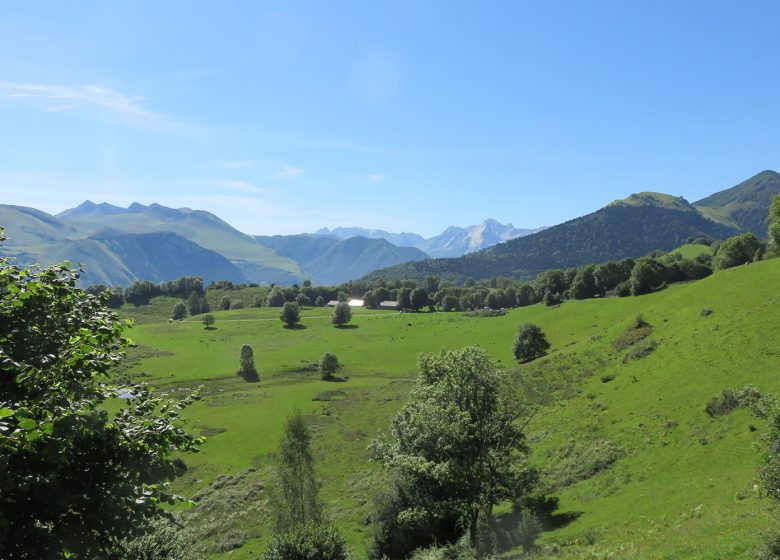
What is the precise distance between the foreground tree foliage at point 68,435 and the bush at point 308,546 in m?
18.4

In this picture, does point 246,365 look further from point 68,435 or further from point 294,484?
point 68,435

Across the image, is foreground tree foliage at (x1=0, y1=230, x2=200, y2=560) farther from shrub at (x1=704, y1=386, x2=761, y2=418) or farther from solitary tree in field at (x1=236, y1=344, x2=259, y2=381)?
solitary tree in field at (x1=236, y1=344, x2=259, y2=381)

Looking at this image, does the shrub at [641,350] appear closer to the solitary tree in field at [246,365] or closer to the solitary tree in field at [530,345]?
the solitary tree in field at [530,345]

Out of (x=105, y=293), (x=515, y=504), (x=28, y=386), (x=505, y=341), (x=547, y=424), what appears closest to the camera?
(x=28, y=386)

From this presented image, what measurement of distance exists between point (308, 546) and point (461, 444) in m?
10.5

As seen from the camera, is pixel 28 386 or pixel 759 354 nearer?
pixel 28 386

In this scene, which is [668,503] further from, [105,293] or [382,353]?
[382,353]

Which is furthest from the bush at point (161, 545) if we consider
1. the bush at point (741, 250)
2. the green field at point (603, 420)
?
the bush at point (741, 250)

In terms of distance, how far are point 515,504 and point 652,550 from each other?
1722cm

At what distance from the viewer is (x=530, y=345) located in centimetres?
9769

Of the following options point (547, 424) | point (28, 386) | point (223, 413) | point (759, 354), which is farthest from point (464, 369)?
point (223, 413)

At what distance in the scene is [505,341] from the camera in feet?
406

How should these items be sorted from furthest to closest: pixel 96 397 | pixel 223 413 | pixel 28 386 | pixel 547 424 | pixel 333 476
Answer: pixel 223 413 → pixel 333 476 → pixel 547 424 → pixel 96 397 → pixel 28 386

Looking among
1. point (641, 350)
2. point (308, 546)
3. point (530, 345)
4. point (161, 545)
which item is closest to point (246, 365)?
point (530, 345)
